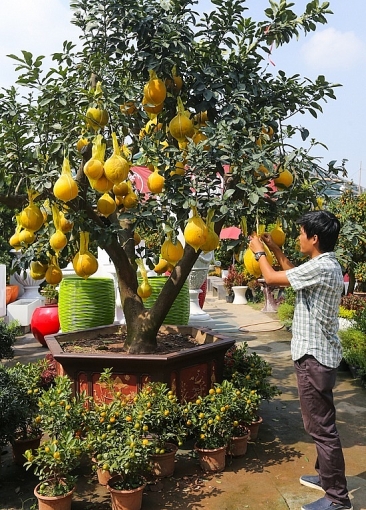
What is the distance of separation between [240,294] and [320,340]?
10.3 metres

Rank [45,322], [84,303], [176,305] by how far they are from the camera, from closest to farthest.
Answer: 1. [84,303]
2. [176,305]
3. [45,322]

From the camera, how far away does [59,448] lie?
246 cm

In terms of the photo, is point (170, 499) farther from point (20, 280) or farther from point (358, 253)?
point (20, 280)

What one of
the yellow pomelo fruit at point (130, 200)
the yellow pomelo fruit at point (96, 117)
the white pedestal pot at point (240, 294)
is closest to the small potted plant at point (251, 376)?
the yellow pomelo fruit at point (130, 200)

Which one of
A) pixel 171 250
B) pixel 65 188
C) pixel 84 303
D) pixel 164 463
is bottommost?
pixel 164 463

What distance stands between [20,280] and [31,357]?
3.50m

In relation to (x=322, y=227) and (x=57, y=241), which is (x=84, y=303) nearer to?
(x=57, y=241)

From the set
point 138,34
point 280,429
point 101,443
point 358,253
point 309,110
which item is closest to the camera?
point 101,443

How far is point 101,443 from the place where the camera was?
254 cm

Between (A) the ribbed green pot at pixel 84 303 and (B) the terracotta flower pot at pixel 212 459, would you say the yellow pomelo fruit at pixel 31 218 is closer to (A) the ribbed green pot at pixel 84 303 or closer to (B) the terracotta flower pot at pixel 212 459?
(B) the terracotta flower pot at pixel 212 459

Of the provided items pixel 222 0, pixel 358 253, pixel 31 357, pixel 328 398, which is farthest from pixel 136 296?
pixel 358 253

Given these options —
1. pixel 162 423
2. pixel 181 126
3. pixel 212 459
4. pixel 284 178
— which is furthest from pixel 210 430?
pixel 181 126

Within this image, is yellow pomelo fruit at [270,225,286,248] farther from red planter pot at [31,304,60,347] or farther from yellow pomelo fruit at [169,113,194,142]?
red planter pot at [31,304,60,347]

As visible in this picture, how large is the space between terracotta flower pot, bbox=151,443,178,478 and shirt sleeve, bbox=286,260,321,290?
1.24 meters
